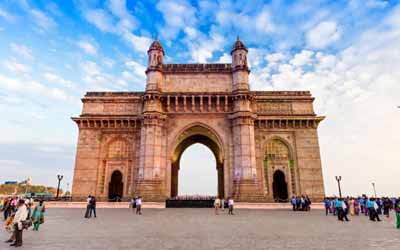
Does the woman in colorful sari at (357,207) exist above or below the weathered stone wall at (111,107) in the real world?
below

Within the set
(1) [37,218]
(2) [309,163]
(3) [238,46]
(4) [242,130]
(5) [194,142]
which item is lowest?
(1) [37,218]

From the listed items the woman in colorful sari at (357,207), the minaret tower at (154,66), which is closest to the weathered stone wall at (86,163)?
the minaret tower at (154,66)

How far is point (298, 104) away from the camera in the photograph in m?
30.2

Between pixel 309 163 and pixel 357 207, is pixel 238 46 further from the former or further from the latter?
pixel 357 207

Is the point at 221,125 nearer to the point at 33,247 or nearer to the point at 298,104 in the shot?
the point at 298,104

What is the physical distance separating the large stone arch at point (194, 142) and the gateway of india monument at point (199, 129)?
0.19 m

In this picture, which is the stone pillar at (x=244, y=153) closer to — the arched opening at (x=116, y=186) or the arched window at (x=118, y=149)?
the arched window at (x=118, y=149)

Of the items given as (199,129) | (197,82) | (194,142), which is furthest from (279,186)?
(197,82)

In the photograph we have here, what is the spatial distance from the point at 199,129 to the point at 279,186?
11345 mm

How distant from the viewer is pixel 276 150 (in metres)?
29.0

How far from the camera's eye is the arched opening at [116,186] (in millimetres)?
28594

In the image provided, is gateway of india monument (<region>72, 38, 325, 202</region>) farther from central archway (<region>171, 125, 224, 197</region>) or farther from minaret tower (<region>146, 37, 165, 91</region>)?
central archway (<region>171, 125, 224, 197</region>)

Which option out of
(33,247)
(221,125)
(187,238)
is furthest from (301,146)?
(33,247)

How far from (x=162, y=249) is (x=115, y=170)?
23631 millimetres
